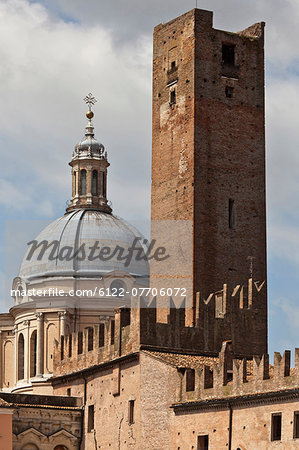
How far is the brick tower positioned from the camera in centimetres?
4822

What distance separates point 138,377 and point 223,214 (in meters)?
8.61

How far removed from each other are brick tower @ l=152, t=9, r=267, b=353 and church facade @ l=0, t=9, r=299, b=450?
2.0 inches

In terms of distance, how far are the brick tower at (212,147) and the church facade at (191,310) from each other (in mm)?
50

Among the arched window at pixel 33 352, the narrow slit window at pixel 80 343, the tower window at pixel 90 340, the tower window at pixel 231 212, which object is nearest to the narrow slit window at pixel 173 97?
the tower window at pixel 231 212

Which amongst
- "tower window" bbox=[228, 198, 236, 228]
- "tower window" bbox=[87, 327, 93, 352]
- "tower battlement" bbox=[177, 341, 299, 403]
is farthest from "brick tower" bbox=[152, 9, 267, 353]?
"tower battlement" bbox=[177, 341, 299, 403]

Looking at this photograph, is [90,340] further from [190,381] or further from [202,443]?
[202,443]

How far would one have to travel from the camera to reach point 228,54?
5056 centimetres

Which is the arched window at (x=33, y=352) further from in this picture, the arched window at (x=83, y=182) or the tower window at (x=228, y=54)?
the tower window at (x=228, y=54)

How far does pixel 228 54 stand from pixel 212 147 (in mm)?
4124

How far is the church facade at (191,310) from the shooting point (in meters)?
39.9

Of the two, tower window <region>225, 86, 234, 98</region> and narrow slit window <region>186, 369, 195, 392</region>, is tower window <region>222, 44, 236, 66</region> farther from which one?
narrow slit window <region>186, 369, 195, 392</region>

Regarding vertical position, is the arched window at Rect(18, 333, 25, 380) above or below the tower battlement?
below

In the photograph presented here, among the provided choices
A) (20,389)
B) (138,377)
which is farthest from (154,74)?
(20,389)

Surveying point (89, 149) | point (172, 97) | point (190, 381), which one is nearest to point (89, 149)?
point (89, 149)
